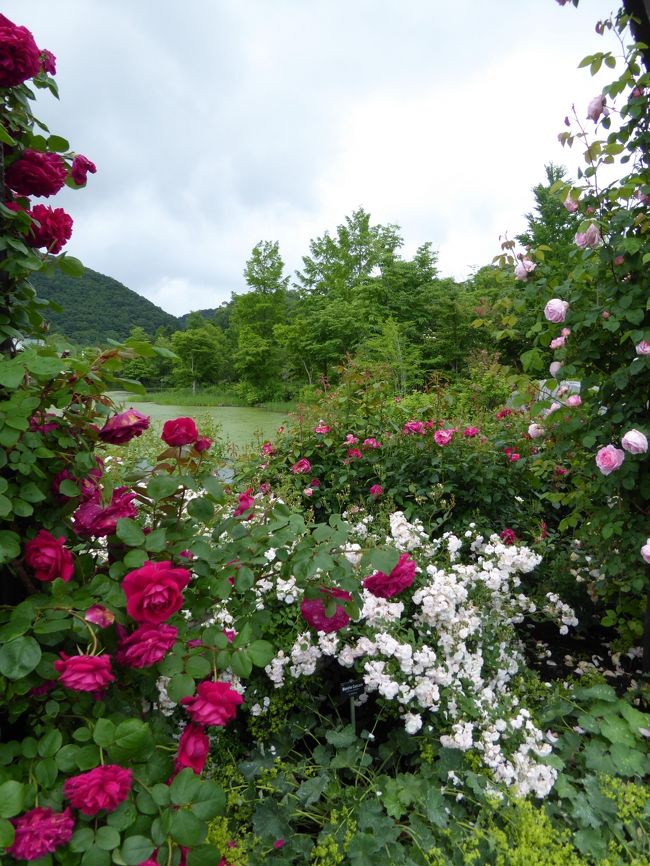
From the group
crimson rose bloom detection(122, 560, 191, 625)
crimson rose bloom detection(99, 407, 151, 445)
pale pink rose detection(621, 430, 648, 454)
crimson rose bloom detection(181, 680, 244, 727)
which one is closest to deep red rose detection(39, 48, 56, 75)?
crimson rose bloom detection(99, 407, 151, 445)

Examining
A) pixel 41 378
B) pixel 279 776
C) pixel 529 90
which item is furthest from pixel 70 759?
pixel 529 90

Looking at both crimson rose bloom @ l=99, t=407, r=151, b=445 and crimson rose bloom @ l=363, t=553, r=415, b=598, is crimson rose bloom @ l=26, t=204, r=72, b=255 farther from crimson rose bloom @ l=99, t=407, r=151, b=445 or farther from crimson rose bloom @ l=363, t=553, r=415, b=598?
crimson rose bloom @ l=363, t=553, r=415, b=598

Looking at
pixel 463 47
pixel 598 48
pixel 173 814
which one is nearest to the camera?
pixel 173 814

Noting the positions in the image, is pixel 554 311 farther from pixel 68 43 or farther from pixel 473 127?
pixel 473 127

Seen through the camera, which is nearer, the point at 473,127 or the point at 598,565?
the point at 598,565

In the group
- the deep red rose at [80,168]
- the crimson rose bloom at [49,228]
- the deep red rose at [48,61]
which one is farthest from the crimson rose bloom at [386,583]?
the deep red rose at [48,61]

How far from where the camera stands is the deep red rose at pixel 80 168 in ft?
3.27

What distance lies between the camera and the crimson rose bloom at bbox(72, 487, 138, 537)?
842mm

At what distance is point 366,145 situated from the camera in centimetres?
574

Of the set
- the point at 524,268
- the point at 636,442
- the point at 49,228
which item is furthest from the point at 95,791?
the point at 524,268

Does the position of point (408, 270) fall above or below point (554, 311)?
above

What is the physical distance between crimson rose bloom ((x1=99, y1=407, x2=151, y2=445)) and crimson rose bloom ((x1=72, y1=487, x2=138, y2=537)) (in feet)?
0.40

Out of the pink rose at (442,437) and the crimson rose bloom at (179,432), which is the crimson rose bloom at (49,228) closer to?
the crimson rose bloom at (179,432)

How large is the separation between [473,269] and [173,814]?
864 inches
